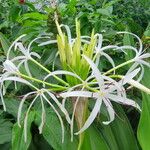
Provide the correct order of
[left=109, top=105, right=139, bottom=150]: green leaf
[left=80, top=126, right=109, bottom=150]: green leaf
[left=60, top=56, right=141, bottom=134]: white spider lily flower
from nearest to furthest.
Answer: [left=60, top=56, right=141, bottom=134]: white spider lily flower
[left=80, top=126, right=109, bottom=150]: green leaf
[left=109, top=105, right=139, bottom=150]: green leaf

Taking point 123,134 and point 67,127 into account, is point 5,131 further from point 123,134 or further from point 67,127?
point 123,134

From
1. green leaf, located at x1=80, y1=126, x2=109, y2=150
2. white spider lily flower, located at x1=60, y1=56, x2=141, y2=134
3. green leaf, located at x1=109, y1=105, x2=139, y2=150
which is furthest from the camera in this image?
green leaf, located at x1=109, y1=105, x2=139, y2=150

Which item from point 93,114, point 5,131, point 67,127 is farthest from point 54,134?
point 93,114

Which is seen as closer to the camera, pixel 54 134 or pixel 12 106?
pixel 54 134

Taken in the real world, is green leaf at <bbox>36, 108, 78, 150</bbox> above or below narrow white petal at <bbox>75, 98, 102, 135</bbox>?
below

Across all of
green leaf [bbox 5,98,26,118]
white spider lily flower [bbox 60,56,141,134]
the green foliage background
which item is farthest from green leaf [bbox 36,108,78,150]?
white spider lily flower [bbox 60,56,141,134]

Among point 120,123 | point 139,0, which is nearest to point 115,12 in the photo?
point 139,0

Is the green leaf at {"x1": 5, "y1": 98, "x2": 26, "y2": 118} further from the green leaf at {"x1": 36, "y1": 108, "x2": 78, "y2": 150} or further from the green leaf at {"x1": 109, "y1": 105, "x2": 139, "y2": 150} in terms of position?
the green leaf at {"x1": 109, "y1": 105, "x2": 139, "y2": 150}

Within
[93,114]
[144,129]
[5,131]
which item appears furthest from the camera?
[5,131]

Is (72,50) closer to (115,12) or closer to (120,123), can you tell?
(120,123)
